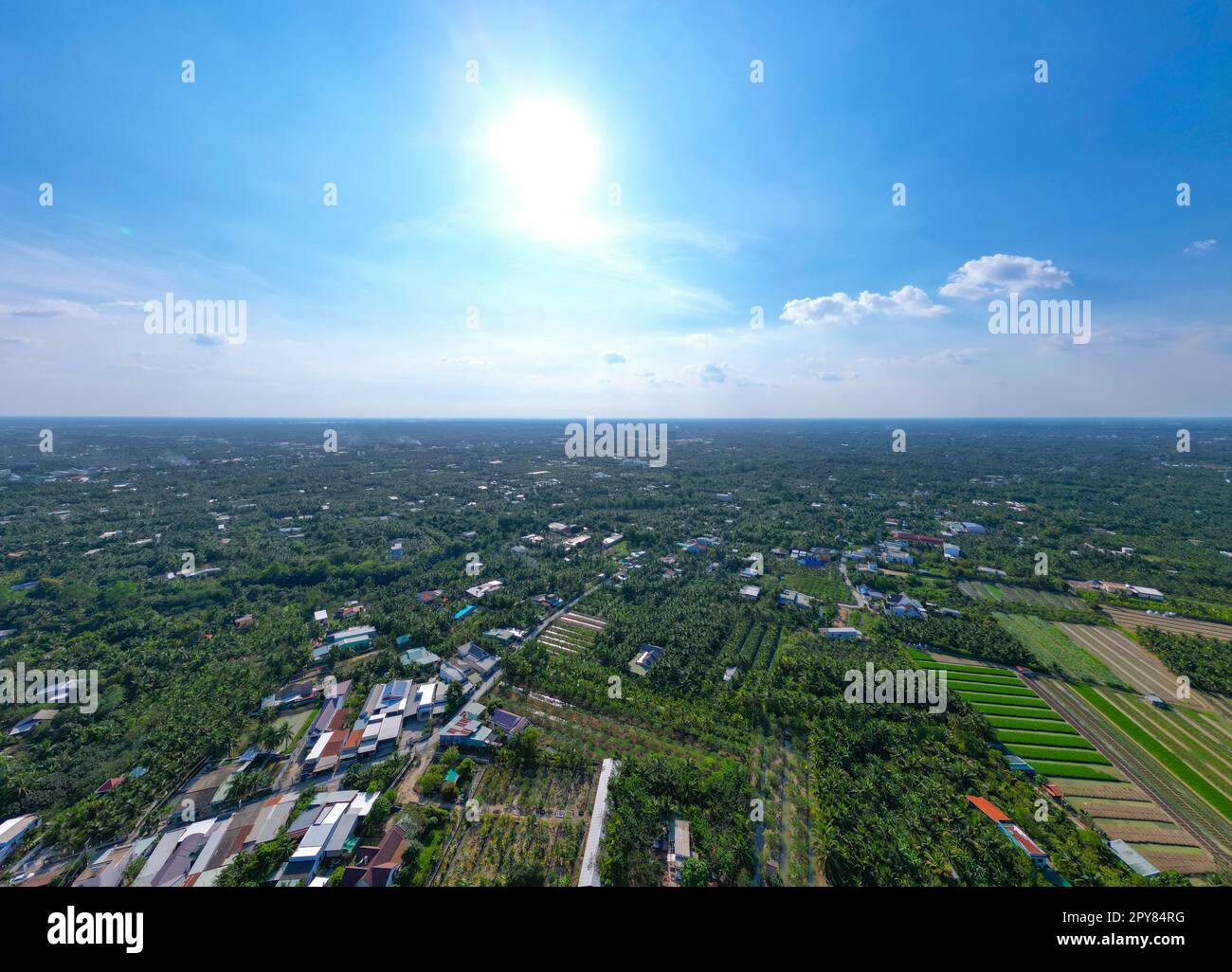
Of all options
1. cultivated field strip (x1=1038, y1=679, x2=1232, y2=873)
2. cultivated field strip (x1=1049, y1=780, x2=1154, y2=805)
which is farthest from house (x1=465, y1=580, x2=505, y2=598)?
cultivated field strip (x1=1038, y1=679, x2=1232, y2=873)

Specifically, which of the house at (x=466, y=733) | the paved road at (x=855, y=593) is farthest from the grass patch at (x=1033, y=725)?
the house at (x=466, y=733)

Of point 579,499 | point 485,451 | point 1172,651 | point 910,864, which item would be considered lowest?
point 910,864

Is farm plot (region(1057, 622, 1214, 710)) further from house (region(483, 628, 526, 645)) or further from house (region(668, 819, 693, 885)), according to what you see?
house (region(483, 628, 526, 645))

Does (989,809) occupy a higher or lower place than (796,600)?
lower

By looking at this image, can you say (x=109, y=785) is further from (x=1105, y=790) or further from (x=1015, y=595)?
(x=1015, y=595)

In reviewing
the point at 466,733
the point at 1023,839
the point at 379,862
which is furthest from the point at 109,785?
the point at 1023,839
